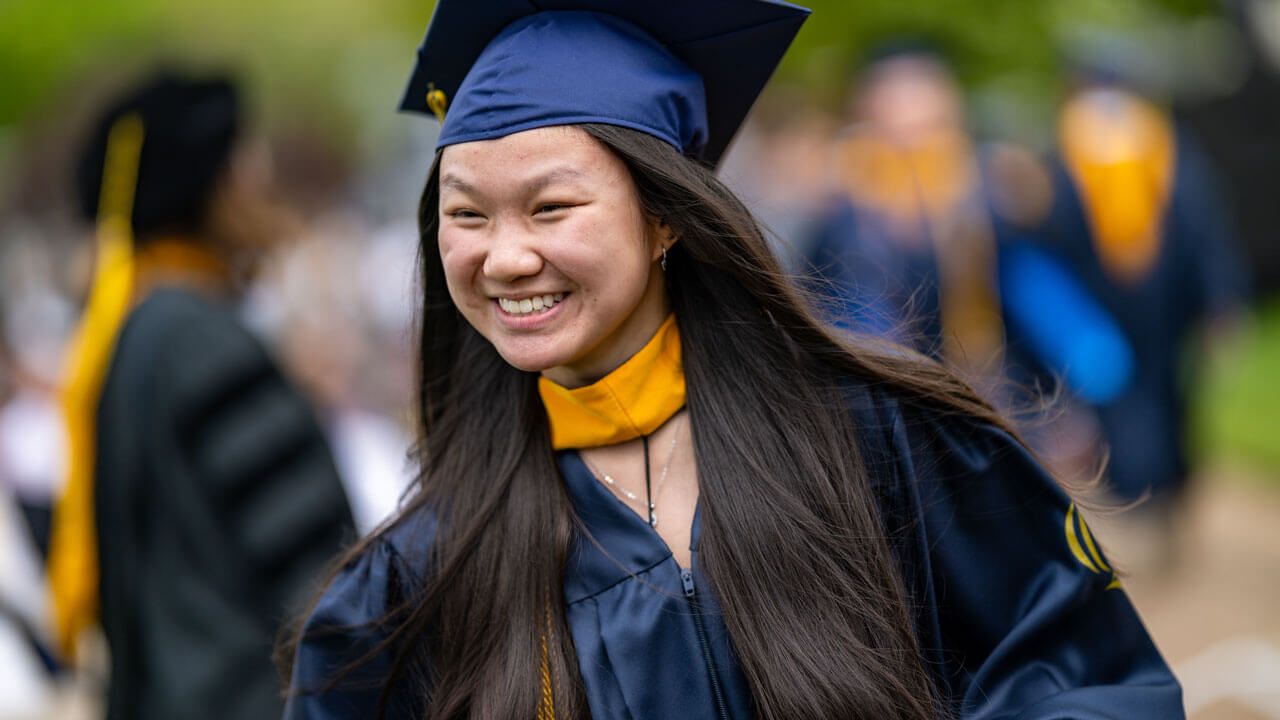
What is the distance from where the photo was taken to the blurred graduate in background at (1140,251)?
6.35m

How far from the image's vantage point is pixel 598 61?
1.88 metres

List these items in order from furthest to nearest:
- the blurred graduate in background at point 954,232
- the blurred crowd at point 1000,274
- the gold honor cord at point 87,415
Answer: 1. the blurred graduate in background at point 954,232
2. the blurred crowd at point 1000,274
3. the gold honor cord at point 87,415

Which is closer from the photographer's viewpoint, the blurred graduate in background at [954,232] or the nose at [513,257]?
the nose at [513,257]

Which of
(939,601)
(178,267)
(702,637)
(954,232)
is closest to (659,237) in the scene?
(702,637)

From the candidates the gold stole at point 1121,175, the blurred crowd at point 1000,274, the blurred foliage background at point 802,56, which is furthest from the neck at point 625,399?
the gold stole at point 1121,175

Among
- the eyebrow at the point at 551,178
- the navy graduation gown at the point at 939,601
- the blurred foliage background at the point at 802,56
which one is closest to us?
the eyebrow at the point at 551,178

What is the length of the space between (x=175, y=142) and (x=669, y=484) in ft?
7.36

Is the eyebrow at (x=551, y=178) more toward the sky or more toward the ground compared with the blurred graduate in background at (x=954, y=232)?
more toward the sky

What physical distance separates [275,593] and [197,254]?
1.04 meters

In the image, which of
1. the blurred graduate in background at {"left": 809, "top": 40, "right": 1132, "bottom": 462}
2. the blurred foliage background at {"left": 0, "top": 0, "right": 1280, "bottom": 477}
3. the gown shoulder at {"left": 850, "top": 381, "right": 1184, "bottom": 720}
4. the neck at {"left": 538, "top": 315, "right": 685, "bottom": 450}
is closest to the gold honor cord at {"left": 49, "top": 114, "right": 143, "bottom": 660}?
the blurred foliage background at {"left": 0, "top": 0, "right": 1280, "bottom": 477}

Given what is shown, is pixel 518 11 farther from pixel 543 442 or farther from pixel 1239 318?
pixel 1239 318

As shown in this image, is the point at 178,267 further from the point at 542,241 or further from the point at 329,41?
the point at 329,41

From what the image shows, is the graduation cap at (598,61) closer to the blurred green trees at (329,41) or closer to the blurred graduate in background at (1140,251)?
the blurred green trees at (329,41)

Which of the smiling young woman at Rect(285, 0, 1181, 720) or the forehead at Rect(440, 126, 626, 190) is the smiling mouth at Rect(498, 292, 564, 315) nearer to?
the smiling young woman at Rect(285, 0, 1181, 720)
